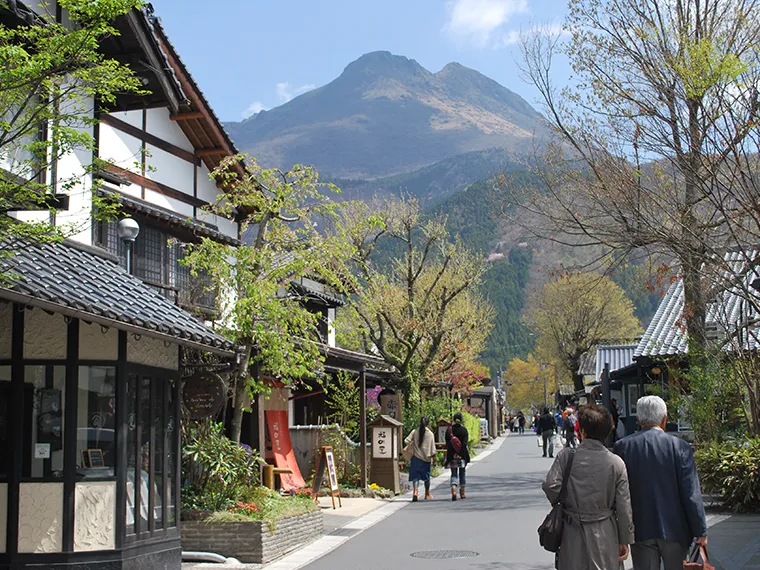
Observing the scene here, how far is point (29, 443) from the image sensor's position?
34.4 ft

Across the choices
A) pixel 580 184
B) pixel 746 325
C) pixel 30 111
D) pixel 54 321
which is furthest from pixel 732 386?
pixel 30 111

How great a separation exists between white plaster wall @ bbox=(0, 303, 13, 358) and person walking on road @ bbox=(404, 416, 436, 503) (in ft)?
38.9

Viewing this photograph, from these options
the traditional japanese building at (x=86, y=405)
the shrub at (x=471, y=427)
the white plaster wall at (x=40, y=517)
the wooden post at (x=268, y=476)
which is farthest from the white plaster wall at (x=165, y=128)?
the shrub at (x=471, y=427)

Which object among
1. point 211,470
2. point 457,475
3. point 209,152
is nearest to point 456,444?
point 457,475

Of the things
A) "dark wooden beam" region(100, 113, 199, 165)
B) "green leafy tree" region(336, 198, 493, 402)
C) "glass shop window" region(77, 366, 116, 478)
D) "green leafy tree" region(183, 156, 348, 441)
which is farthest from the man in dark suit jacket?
"green leafy tree" region(336, 198, 493, 402)

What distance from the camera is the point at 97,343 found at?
10.9 meters

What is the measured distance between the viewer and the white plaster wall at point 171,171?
1831 cm

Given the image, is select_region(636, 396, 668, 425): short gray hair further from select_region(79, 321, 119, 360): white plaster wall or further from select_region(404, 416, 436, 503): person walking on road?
select_region(404, 416, 436, 503): person walking on road

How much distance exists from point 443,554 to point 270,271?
5.47 m

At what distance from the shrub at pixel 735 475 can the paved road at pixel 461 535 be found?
3254mm

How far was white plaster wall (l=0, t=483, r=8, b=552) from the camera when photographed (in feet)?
33.4

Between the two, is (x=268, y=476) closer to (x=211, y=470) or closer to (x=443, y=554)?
(x=211, y=470)

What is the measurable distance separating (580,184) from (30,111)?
515 inches

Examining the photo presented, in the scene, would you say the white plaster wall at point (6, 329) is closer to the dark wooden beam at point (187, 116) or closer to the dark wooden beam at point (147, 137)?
the dark wooden beam at point (147, 137)
